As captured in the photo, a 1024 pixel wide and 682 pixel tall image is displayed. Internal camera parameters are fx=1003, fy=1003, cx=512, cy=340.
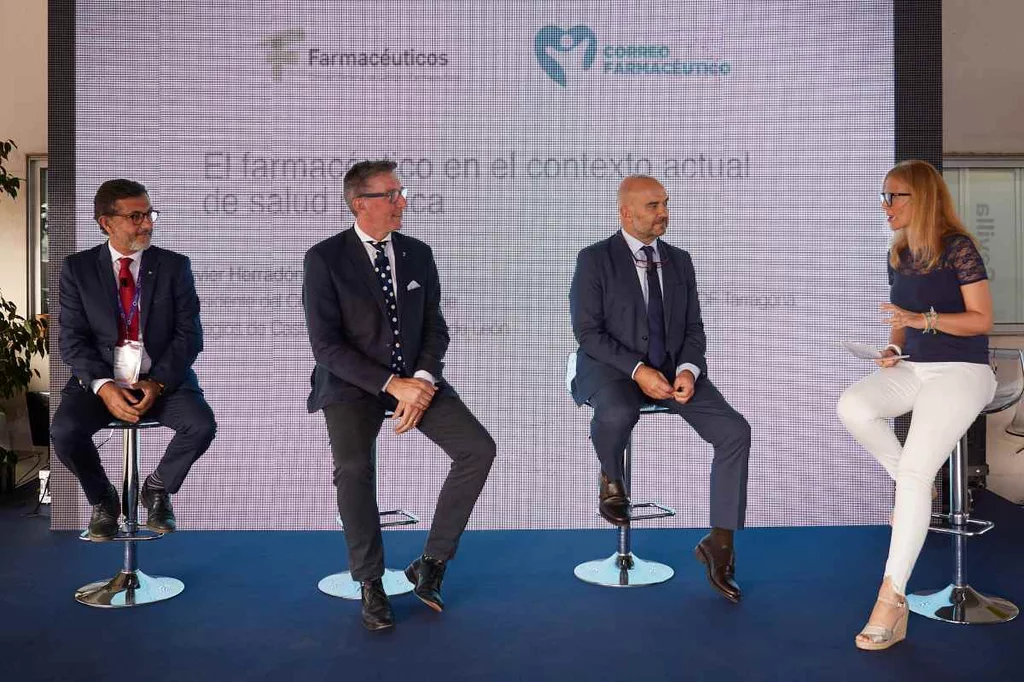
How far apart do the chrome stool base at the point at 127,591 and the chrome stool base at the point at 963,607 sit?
257 centimetres

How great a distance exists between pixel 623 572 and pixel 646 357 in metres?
0.83

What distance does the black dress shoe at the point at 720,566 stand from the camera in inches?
138

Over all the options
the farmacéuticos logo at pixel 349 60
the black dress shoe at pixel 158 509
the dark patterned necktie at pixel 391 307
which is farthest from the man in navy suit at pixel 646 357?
the black dress shoe at pixel 158 509

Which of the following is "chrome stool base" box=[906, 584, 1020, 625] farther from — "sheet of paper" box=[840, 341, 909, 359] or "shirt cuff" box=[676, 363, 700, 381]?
"shirt cuff" box=[676, 363, 700, 381]

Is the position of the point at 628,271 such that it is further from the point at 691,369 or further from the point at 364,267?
the point at 364,267

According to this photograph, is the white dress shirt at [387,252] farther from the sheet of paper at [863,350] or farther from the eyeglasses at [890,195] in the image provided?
the eyeglasses at [890,195]

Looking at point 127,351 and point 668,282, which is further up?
point 668,282

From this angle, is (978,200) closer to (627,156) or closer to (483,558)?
(627,156)

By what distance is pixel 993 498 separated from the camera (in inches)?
212

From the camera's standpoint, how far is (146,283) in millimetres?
3787

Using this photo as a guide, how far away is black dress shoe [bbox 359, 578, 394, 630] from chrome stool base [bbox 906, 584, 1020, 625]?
1679mm

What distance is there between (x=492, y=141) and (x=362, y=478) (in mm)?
1938

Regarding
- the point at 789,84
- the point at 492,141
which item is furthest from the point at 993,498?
the point at 492,141

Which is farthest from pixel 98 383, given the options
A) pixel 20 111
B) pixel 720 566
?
pixel 20 111
